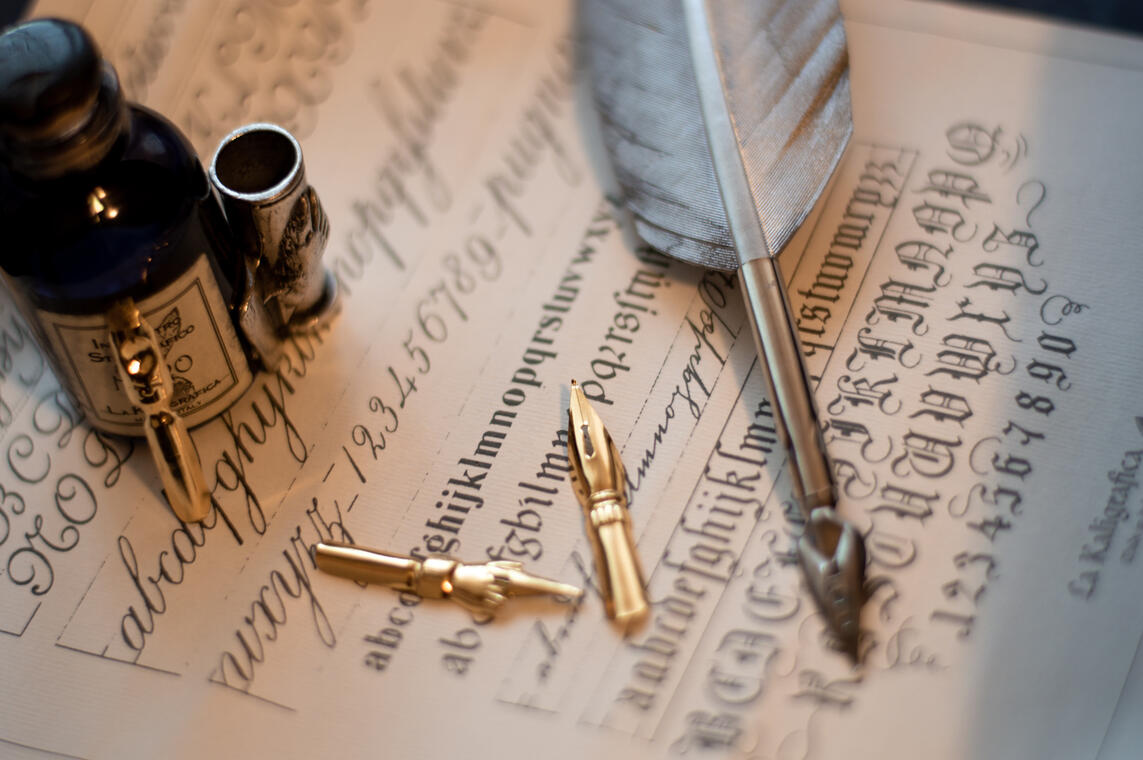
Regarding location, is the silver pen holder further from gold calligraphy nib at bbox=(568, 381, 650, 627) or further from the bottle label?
gold calligraphy nib at bbox=(568, 381, 650, 627)

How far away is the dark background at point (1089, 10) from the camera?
92 cm

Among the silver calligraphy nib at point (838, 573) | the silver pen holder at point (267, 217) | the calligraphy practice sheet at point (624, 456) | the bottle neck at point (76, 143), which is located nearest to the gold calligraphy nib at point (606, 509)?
the calligraphy practice sheet at point (624, 456)

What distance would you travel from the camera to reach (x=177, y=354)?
2.12 feet

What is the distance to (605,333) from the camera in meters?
0.77

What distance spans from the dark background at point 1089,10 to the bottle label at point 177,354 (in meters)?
0.50

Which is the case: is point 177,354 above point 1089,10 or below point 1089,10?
below

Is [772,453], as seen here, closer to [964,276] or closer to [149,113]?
A: [964,276]

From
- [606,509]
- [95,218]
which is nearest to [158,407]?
[95,218]

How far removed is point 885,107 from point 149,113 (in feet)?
2.01

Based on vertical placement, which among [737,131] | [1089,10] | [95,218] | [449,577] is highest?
[1089,10]

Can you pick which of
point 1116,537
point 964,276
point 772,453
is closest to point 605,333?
point 772,453

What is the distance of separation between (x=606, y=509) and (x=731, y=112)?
34 cm

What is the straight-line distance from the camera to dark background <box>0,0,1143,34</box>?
92 cm

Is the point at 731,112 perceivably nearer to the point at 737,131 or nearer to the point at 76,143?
the point at 737,131
